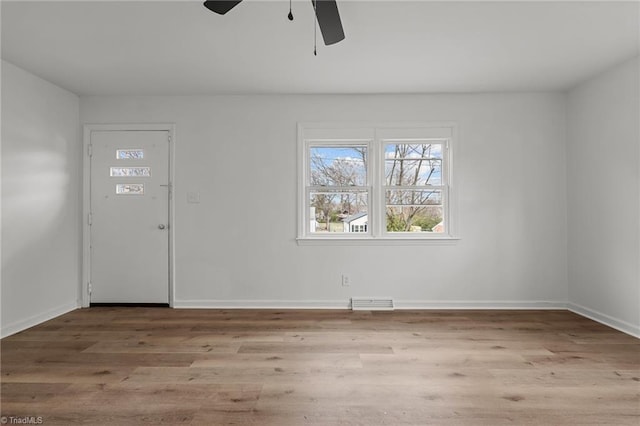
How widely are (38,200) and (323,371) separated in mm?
3349

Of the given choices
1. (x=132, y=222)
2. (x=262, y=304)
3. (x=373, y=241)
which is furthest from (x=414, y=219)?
(x=132, y=222)

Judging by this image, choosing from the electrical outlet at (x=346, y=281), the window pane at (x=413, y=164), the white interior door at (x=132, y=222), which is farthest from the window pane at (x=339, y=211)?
the white interior door at (x=132, y=222)

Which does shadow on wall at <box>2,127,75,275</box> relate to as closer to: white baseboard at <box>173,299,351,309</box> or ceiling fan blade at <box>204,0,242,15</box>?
white baseboard at <box>173,299,351,309</box>

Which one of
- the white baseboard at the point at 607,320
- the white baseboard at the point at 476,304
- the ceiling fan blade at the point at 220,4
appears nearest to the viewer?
the ceiling fan blade at the point at 220,4

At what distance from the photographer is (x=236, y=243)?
4.20 meters

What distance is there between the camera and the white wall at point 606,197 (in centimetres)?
327

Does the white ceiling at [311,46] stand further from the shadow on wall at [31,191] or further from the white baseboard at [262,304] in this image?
the white baseboard at [262,304]

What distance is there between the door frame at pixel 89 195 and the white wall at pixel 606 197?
4535mm

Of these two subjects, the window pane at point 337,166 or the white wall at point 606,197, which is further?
the window pane at point 337,166

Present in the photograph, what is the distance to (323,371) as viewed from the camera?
8.22 ft

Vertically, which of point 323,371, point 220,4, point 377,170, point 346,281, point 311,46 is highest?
point 311,46

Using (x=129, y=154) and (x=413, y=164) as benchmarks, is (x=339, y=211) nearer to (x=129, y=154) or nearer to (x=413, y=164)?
(x=413, y=164)

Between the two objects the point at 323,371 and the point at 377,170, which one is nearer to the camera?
the point at 323,371

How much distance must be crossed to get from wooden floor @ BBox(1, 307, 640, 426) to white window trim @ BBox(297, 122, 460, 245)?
0.88 meters
